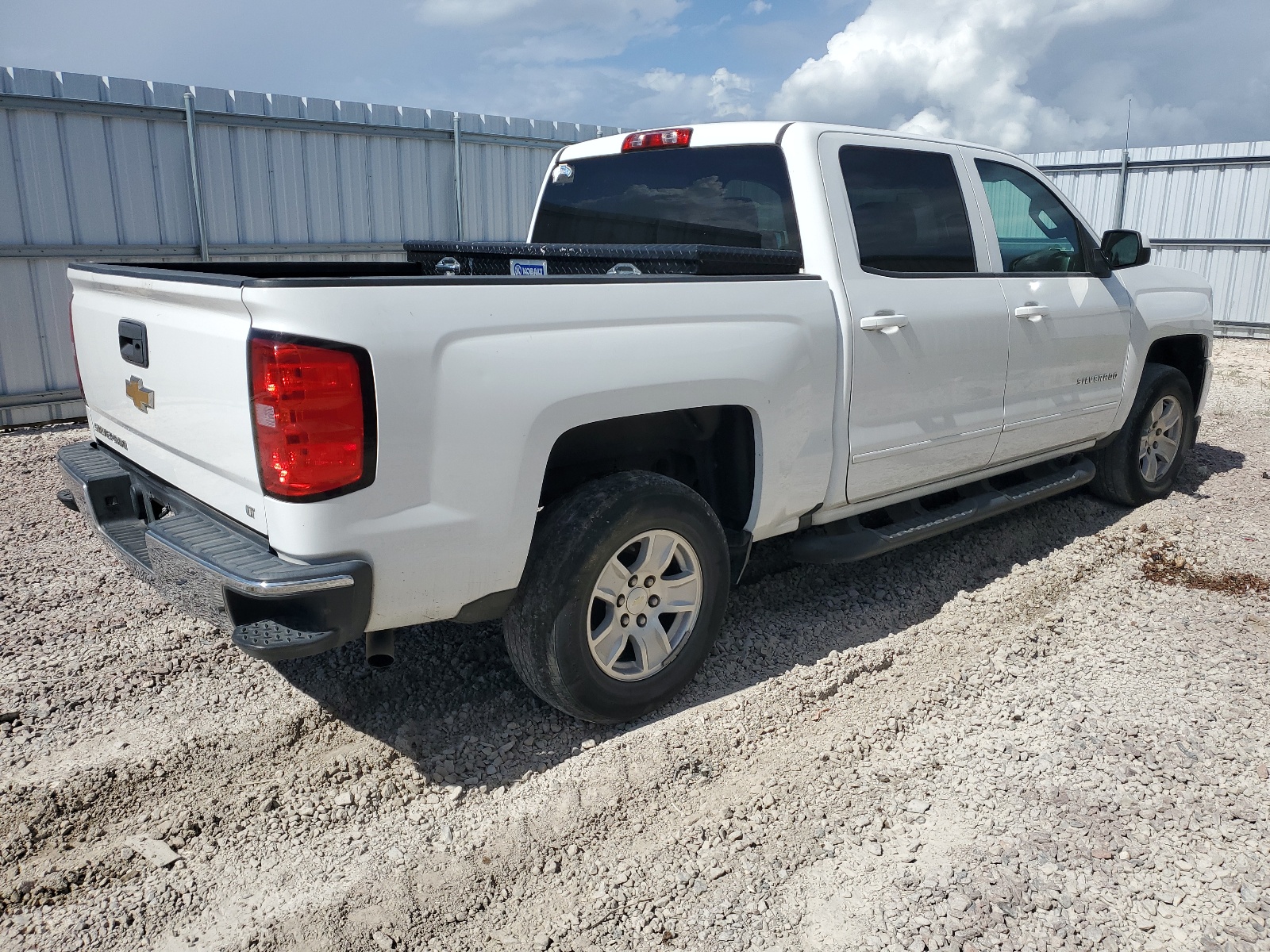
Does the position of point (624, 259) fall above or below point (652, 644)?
above

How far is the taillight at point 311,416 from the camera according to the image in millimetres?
2459

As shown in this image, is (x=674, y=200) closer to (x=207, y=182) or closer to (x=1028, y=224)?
(x=1028, y=224)

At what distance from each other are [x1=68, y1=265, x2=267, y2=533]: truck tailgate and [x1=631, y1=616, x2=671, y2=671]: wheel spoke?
130 cm

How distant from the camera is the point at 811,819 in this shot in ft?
9.44

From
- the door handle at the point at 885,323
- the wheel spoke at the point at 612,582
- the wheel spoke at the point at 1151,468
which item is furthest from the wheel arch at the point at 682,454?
the wheel spoke at the point at 1151,468

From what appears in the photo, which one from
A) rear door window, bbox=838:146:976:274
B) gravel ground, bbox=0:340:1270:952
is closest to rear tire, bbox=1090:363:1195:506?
gravel ground, bbox=0:340:1270:952

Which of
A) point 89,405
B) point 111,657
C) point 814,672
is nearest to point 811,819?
point 814,672

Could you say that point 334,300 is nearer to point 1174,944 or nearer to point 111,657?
point 111,657

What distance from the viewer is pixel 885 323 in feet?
12.5

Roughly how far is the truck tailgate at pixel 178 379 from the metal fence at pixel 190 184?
16.8ft

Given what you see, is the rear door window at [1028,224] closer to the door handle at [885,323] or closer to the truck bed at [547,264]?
the door handle at [885,323]

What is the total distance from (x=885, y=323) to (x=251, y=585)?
98.3 inches

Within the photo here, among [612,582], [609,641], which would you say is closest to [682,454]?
[612,582]

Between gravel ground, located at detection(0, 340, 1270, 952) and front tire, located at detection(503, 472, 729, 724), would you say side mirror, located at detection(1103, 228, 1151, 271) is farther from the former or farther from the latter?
front tire, located at detection(503, 472, 729, 724)
